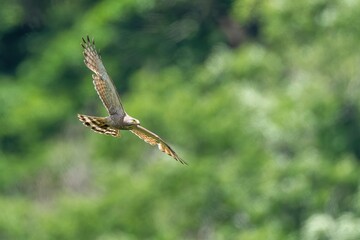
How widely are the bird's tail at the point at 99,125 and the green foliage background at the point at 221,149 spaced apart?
15.1m

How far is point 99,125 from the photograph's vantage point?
53.2 feet

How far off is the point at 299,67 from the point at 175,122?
381 centimetres

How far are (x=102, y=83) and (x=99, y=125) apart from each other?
376 millimetres

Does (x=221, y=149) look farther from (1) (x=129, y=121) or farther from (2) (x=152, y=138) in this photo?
(1) (x=129, y=121)

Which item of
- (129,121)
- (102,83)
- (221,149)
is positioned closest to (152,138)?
(129,121)

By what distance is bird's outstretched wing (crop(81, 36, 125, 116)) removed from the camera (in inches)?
631

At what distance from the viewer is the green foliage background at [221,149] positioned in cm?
3281

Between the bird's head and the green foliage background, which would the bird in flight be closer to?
the bird's head

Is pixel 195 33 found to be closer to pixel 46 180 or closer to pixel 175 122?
pixel 46 180

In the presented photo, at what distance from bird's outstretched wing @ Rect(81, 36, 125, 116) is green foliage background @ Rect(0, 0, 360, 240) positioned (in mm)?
15090

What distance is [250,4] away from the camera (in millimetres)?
37938

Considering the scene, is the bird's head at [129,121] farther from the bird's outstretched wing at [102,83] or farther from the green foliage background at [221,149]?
the green foliage background at [221,149]

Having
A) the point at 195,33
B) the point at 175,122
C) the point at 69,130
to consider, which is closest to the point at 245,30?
the point at 195,33

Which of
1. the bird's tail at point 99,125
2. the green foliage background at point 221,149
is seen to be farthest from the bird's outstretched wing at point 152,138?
the green foliage background at point 221,149
